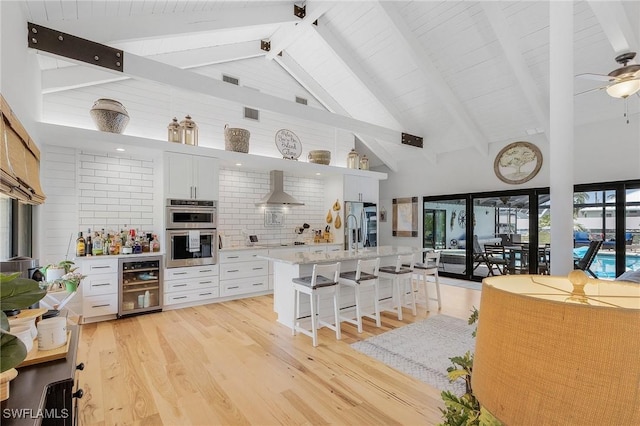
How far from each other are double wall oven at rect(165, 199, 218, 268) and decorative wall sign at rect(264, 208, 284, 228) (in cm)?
141

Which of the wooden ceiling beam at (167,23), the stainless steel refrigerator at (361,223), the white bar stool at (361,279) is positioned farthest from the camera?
the stainless steel refrigerator at (361,223)

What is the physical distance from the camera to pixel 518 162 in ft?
20.3

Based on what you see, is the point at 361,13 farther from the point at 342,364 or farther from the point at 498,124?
the point at 342,364

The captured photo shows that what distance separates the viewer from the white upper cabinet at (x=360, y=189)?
6.81 m

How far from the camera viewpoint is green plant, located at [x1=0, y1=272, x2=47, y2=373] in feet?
2.61

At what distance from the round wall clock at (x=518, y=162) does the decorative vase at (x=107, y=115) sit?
22.4 feet

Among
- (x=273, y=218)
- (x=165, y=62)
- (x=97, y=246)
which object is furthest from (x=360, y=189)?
(x=97, y=246)

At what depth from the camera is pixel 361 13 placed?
5035 mm

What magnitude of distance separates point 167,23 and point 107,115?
1499 mm

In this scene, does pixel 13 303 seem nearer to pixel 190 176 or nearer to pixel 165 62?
pixel 190 176

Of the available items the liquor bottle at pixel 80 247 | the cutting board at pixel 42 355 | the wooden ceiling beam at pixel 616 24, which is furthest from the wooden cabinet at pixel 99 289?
the wooden ceiling beam at pixel 616 24

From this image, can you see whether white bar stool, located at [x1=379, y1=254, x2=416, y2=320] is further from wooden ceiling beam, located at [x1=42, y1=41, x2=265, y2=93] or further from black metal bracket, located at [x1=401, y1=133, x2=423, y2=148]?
wooden ceiling beam, located at [x1=42, y1=41, x2=265, y2=93]

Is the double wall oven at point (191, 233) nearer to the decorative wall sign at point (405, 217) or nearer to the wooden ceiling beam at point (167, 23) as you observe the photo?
the wooden ceiling beam at point (167, 23)

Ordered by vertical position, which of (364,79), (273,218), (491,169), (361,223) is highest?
(364,79)
